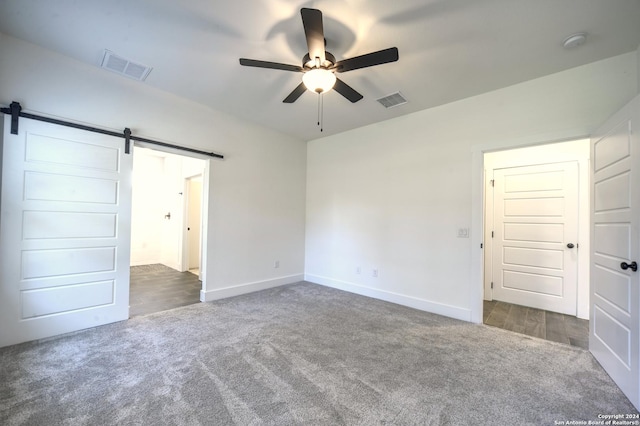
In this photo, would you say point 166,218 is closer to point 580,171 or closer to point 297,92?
point 297,92

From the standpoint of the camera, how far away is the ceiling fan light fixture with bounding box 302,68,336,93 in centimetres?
208

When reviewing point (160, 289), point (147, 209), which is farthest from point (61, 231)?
point (147, 209)

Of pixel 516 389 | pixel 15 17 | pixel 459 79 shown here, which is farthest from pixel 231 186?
pixel 516 389

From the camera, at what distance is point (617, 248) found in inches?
81.0

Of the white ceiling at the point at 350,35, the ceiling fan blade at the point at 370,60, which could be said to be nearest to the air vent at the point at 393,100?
the white ceiling at the point at 350,35

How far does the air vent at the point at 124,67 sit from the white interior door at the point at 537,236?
4992mm

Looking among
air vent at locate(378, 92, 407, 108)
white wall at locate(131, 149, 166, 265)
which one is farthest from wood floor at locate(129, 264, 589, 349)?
air vent at locate(378, 92, 407, 108)

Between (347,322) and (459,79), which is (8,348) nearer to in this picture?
(347,322)

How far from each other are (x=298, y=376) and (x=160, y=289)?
3457mm

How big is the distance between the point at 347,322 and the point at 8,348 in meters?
3.25

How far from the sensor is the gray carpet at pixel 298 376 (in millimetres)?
1676

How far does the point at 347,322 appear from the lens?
10.4 feet

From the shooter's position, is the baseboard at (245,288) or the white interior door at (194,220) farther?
the white interior door at (194,220)

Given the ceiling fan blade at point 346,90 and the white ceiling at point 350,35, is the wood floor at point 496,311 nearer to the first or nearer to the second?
the white ceiling at point 350,35
